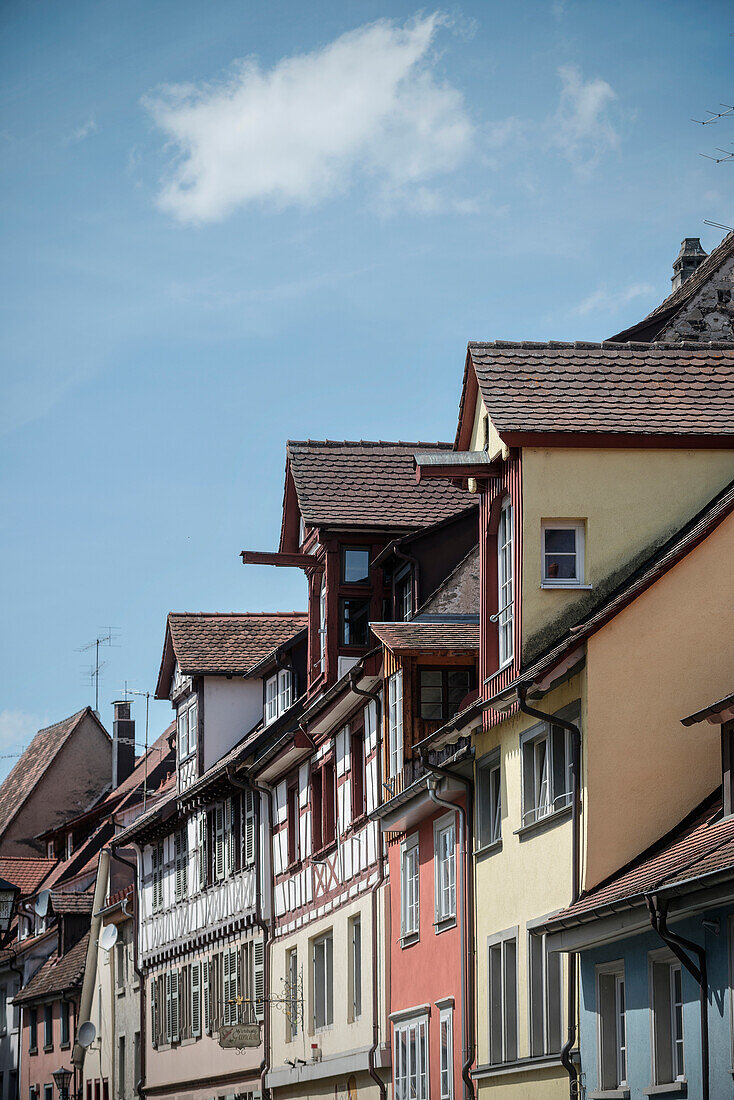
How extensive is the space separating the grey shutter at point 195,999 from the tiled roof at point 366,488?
44.0 ft

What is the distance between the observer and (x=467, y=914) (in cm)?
2284

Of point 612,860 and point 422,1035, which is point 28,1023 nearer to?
point 422,1035

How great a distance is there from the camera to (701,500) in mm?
21219

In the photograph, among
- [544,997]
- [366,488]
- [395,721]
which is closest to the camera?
[544,997]

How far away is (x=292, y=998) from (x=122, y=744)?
33946 mm

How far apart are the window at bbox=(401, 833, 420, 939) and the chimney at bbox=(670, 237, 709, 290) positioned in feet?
48.2

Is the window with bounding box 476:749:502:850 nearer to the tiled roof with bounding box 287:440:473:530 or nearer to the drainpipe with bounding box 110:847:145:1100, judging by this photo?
the tiled roof with bounding box 287:440:473:530

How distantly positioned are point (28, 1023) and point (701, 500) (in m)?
42.9

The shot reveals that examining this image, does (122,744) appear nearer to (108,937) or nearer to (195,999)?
(108,937)

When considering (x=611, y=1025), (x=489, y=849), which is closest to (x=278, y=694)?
(x=489, y=849)

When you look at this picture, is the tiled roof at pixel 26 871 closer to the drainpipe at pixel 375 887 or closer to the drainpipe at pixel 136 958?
the drainpipe at pixel 136 958

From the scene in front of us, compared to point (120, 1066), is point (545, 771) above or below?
above

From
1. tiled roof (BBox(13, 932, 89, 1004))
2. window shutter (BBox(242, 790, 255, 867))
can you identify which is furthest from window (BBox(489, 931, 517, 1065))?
tiled roof (BBox(13, 932, 89, 1004))

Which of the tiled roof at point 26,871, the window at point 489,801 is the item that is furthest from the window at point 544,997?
the tiled roof at point 26,871
